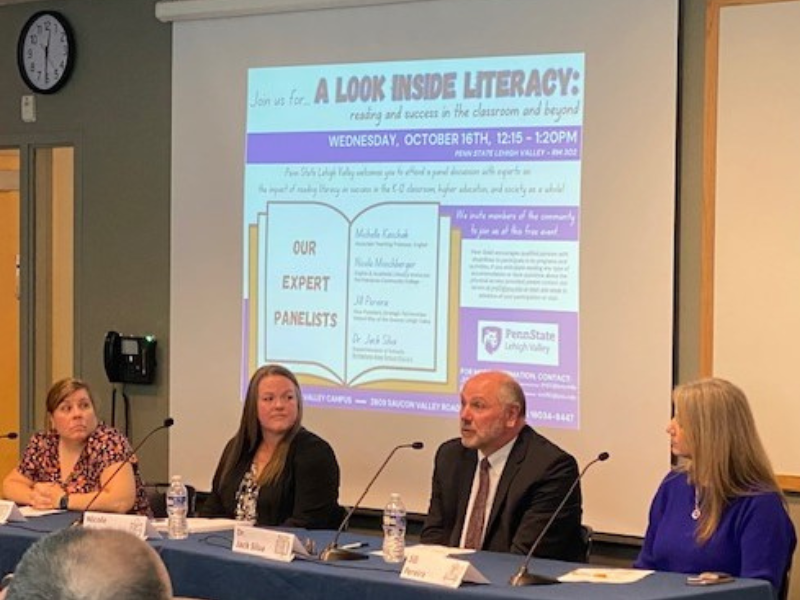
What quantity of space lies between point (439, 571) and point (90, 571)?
6.75 ft

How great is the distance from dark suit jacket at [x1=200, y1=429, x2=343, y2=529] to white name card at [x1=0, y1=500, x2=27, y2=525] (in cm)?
77

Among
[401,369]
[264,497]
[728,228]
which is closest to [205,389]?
[401,369]

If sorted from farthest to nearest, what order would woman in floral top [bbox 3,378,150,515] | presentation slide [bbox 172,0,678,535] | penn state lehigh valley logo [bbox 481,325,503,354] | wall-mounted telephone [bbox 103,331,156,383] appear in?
wall-mounted telephone [bbox 103,331,156,383] < penn state lehigh valley logo [bbox 481,325,503,354] < presentation slide [bbox 172,0,678,535] < woman in floral top [bbox 3,378,150,515]

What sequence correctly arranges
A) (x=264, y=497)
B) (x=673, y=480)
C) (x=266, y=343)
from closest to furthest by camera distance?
1. (x=673, y=480)
2. (x=264, y=497)
3. (x=266, y=343)

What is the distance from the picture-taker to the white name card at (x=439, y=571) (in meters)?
3.50

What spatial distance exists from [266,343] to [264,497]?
1.16m

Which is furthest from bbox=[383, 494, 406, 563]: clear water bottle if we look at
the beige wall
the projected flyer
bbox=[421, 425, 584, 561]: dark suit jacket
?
the beige wall

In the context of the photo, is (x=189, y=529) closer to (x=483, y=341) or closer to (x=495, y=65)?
(x=483, y=341)

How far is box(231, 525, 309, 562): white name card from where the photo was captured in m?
3.85

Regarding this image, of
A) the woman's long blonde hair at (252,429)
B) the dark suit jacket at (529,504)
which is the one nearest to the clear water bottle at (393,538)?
the dark suit jacket at (529,504)

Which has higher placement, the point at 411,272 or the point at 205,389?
the point at 411,272

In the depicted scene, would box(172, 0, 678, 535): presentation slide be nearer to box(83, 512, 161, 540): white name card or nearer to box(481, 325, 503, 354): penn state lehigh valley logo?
box(481, 325, 503, 354): penn state lehigh valley logo

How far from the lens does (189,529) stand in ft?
14.1

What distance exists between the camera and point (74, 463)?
5008 millimetres
